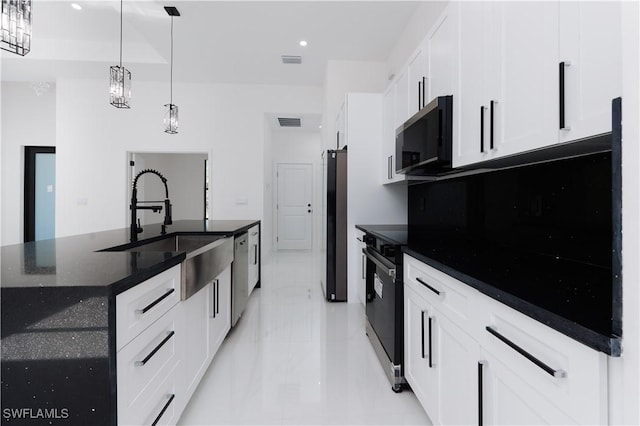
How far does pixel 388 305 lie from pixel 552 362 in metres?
1.28

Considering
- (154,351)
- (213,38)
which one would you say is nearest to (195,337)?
(154,351)

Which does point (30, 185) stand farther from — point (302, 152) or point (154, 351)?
point (154, 351)

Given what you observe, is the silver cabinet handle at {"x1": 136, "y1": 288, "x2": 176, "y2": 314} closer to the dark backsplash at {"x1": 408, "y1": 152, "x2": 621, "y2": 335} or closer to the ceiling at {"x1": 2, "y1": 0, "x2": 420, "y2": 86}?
the dark backsplash at {"x1": 408, "y1": 152, "x2": 621, "y2": 335}

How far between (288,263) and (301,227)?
1.83 meters

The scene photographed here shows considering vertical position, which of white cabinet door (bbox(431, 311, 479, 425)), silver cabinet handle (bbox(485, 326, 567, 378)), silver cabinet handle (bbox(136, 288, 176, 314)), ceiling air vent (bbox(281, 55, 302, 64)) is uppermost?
ceiling air vent (bbox(281, 55, 302, 64))

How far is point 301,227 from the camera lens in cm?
789

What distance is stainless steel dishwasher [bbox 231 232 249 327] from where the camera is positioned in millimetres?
2693

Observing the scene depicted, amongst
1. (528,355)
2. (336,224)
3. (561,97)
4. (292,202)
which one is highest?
(561,97)

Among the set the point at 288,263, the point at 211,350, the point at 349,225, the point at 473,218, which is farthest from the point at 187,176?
the point at 473,218

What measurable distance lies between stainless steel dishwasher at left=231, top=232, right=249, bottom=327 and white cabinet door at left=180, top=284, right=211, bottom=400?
699 mm

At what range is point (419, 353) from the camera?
162cm

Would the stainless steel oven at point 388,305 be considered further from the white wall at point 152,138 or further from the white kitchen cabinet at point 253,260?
the white wall at point 152,138

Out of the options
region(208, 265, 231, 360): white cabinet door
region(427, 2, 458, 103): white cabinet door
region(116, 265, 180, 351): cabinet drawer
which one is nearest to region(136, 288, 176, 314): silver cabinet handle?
region(116, 265, 180, 351): cabinet drawer

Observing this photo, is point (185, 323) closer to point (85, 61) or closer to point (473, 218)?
point (473, 218)
